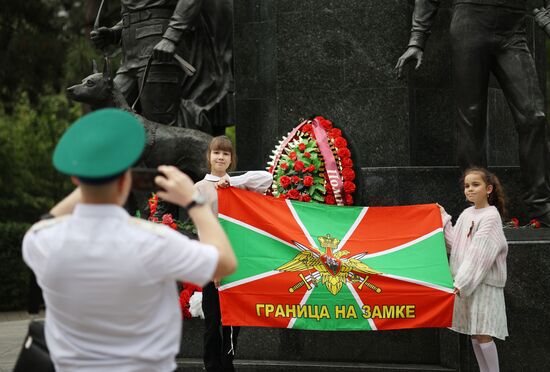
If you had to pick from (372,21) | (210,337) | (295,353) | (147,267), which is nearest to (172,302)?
(147,267)

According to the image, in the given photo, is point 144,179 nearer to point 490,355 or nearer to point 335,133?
point 490,355

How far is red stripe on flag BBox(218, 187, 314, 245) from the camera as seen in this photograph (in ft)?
27.2

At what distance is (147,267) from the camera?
3709mm

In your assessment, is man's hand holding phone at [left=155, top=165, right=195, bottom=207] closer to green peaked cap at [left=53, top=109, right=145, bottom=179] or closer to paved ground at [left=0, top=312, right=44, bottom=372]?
green peaked cap at [left=53, top=109, right=145, bottom=179]

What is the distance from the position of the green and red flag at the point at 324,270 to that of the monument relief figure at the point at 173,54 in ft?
13.2

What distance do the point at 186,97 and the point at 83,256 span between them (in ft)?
34.5

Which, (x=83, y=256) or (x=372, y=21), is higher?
(x=372, y=21)

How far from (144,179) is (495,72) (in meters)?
6.29

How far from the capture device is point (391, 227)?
862 centimetres

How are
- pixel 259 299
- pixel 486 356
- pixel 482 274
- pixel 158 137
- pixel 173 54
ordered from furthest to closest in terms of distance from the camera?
pixel 173 54, pixel 158 137, pixel 259 299, pixel 486 356, pixel 482 274

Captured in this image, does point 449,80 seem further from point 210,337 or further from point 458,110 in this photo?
point 210,337

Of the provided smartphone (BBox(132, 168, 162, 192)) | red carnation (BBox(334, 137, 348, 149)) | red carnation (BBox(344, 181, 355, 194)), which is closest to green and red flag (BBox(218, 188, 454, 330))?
red carnation (BBox(344, 181, 355, 194))

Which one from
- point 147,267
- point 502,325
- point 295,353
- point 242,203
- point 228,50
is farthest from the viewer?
point 228,50

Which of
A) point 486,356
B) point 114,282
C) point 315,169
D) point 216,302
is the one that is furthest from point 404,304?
point 114,282
